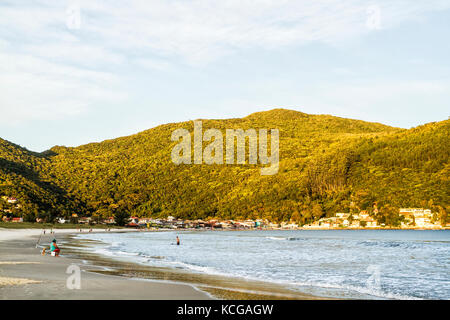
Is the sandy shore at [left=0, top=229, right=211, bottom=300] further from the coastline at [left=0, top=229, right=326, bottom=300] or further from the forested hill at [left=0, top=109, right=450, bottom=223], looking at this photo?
the forested hill at [left=0, top=109, right=450, bottom=223]

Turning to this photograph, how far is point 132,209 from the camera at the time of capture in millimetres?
198750

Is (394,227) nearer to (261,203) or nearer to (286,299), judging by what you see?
(261,203)

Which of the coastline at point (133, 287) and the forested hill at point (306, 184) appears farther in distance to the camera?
the forested hill at point (306, 184)

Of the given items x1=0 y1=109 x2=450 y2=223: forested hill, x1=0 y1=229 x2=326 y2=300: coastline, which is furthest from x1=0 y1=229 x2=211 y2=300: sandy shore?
x1=0 y1=109 x2=450 y2=223: forested hill

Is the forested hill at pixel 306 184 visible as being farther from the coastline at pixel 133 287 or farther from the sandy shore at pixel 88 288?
the sandy shore at pixel 88 288

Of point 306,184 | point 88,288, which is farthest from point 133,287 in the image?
point 306,184

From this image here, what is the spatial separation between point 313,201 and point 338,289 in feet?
570

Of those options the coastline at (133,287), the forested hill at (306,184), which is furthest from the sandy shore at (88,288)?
the forested hill at (306,184)

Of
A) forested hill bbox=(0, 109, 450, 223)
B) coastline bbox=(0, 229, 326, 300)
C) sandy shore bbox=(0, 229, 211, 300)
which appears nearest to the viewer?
sandy shore bbox=(0, 229, 211, 300)

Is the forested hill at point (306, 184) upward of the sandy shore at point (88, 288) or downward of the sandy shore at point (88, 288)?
upward

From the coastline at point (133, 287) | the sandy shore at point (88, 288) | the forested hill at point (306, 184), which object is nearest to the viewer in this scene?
the sandy shore at point (88, 288)

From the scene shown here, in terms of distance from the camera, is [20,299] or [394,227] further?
[394,227]

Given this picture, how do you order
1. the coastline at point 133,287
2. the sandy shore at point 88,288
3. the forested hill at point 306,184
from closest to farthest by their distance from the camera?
the sandy shore at point 88,288
the coastline at point 133,287
the forested hill at point 306,184
